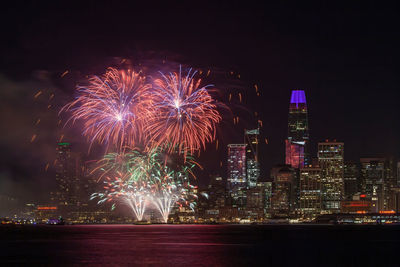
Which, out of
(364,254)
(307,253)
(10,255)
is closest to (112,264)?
(10,255)

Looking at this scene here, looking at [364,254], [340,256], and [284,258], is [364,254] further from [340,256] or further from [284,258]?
[284,258]

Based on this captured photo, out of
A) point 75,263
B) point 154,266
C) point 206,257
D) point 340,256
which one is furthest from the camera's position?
point 340,256

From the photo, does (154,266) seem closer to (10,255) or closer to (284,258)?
(284,258)

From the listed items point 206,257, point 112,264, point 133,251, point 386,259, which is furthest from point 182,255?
point 386,259

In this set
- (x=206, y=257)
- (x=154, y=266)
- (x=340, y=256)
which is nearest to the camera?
(x=154, y=266)

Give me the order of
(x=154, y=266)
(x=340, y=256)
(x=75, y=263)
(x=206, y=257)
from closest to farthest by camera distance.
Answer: (x=154, y=266) < (x=75, y=263) < (x=206, y=257) < (x=340, y=256)

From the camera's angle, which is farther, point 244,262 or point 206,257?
point 206,257

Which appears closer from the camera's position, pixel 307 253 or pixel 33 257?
pixel 33 257

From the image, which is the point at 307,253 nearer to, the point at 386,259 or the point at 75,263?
the point at 386,259
